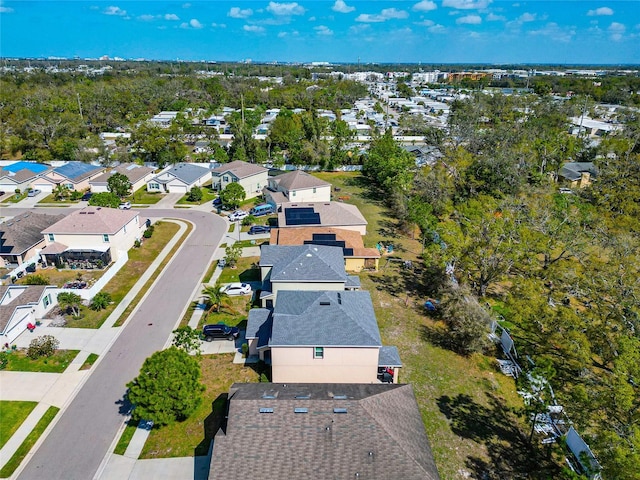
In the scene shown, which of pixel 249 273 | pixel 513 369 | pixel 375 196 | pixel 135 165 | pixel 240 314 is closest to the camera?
pixel 513 369

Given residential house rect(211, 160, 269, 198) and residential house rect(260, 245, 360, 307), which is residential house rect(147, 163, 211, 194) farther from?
residential house rect(260, 245, 360, 307)

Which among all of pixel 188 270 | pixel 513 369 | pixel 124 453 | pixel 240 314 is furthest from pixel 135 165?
pixel 513 369

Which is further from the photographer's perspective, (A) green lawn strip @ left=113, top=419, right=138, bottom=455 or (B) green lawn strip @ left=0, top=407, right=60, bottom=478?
(A) green lawn strip @ left=113, top=419, right=138, bottom=455

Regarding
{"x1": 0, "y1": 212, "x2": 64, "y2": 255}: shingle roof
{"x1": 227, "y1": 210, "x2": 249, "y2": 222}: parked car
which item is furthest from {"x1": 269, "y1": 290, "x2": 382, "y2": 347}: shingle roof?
{"x1": 0, "y1": 212, "x2": 64, "y2": 255}: shingle roof

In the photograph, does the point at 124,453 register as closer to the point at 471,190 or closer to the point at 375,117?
the point at 471,190

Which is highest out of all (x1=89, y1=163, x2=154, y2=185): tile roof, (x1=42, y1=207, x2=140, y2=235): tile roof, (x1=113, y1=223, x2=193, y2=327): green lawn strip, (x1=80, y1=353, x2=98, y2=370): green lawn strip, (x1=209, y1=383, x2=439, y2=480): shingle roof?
(x1=89, y1=163, x2=154, y2=185): tile roof

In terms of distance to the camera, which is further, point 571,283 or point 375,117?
point 375,117

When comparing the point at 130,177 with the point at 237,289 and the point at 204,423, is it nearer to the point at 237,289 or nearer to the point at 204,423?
the point at 237,289

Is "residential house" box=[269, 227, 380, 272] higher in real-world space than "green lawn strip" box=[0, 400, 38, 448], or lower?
higher
